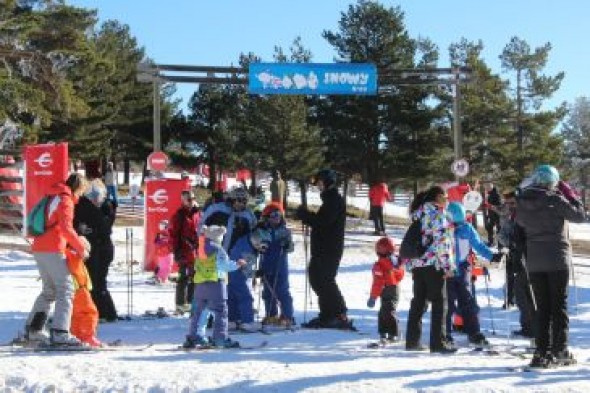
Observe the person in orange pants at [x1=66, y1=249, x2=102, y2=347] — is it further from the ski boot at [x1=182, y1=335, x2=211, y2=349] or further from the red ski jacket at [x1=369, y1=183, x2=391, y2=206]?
the red ski jacket at [x1=369, y1=183, x2=391, y2=206]

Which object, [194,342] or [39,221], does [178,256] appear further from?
[39,221]

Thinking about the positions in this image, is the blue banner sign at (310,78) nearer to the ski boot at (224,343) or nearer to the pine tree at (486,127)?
the ski boot at (224,343)

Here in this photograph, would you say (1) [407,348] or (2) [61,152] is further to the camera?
(2) [61,152]

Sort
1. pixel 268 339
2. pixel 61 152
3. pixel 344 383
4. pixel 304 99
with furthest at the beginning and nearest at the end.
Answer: pixel 304 99 < pixel 61 152 < pixel 268 339 < pixel 344 383

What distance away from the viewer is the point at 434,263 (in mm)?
8344

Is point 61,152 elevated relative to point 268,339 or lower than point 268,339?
elevated

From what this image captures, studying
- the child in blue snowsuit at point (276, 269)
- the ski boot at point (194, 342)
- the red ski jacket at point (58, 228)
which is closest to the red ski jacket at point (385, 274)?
the child in blue snowsuit at point (276, 269)

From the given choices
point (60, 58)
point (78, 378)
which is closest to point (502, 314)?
point (78, 378)

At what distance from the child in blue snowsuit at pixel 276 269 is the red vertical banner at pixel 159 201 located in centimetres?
705

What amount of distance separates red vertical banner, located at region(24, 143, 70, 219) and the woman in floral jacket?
1065 centimetres

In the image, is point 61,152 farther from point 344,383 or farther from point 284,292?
point 344,383

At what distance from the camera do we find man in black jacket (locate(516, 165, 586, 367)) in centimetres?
752

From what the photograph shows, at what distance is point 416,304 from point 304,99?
33.5m

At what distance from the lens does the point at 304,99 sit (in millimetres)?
41531
